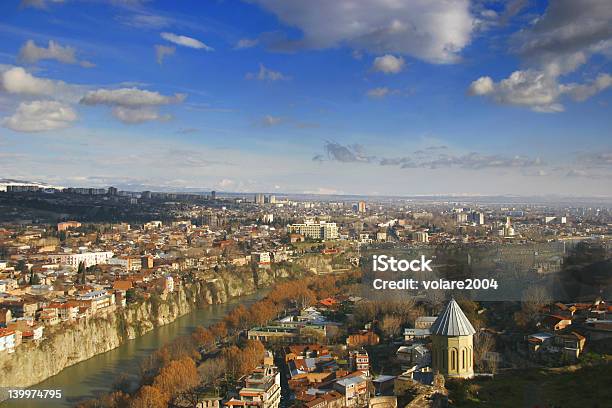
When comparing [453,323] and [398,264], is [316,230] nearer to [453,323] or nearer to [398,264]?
[398,264]

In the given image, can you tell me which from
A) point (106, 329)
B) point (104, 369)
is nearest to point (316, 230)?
point (106, 329)

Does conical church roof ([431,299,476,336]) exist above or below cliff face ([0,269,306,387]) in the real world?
above

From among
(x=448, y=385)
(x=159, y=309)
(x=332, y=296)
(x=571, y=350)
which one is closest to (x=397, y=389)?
(x=448, y=385)

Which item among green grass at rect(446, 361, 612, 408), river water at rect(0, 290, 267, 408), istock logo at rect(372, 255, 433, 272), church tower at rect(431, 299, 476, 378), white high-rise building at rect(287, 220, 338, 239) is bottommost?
river water at rect(0, 290, 267, 408)

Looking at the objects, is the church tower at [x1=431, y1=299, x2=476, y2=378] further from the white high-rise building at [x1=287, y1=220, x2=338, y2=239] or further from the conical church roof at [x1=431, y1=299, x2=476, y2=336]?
the white high-rise building at [x1=287, y1=220, x2=338, y2=239]

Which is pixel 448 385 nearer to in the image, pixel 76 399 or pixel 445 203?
pixel 76 399

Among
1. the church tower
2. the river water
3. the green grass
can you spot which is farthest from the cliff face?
the green grass
